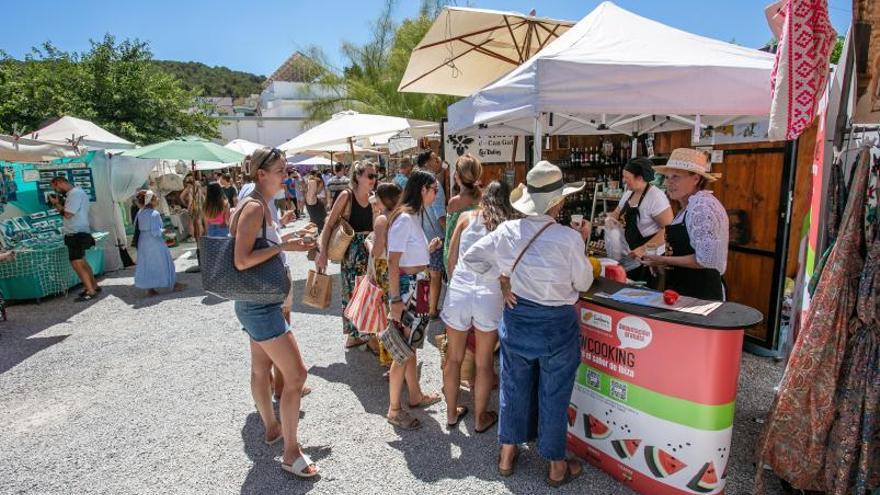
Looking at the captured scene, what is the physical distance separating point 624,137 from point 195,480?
7.27 meters

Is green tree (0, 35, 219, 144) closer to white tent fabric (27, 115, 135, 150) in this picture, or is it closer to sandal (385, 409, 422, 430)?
white tent fabric (27, 115, 135, 150)

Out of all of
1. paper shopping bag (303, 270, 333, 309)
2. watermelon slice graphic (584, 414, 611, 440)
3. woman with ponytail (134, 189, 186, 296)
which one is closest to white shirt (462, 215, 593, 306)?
watermelon slice graphic (584, 414, 611, 440)

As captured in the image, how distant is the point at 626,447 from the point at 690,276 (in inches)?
53.3

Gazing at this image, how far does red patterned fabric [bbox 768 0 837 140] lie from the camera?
2314mm

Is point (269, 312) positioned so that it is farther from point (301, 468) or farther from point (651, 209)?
point (651, 209)

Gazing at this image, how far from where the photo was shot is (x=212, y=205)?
5.21 metres

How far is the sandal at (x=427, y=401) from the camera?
3.71 metres

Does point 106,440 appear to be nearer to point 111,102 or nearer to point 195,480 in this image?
point 195,480

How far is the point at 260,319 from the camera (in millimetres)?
2691

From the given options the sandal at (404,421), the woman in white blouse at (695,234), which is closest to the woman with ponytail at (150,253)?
the sandal at (404,421)

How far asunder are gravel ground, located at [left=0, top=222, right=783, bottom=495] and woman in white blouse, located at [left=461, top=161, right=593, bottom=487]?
372mm

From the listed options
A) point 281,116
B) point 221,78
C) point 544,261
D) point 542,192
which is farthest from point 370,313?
point 221,78

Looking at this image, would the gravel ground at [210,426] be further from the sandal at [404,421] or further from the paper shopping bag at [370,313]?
the paper shopping bag at [370,313]

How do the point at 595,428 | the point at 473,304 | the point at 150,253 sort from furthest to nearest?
the point at 150,253 → the point at 473,304 → the point at 595,428
